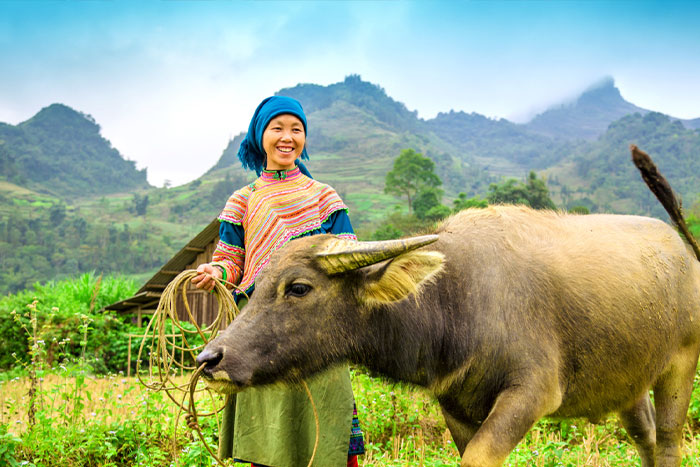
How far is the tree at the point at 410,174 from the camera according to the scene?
240 feet

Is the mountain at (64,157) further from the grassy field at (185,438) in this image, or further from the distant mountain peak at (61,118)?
the grassy field at (185,438)

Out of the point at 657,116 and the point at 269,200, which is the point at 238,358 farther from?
the point at 657,116

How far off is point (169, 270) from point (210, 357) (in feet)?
53.3

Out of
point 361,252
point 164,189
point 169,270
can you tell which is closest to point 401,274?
point 361,252

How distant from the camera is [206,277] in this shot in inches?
107

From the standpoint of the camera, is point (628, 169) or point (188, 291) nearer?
point (188, 291)

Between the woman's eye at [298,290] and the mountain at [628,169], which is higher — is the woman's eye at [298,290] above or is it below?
below

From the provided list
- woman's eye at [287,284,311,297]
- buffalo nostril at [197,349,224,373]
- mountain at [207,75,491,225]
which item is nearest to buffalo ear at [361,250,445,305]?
woman's eye at [287,284,311,297]

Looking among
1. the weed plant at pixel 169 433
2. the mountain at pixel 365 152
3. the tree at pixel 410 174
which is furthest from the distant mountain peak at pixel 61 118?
the weed plant at pixel 169 433

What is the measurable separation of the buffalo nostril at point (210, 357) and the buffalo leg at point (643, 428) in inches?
117

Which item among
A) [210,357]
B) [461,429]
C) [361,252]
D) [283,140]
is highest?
[283,140]

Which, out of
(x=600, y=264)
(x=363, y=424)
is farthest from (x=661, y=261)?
(x=363, y=424)

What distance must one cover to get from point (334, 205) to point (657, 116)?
140309mm

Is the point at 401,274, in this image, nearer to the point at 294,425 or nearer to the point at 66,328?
the point at 294,425
